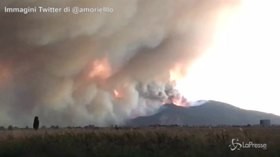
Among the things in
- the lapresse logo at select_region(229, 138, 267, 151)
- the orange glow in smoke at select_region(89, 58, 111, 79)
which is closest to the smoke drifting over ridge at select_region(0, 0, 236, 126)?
the orange glow in smoke at select_region(89, 58, 111, 79)

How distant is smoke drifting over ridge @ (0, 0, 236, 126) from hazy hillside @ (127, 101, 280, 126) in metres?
0.18

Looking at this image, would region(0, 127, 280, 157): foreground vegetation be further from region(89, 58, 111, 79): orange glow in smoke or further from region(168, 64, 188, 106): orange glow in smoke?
region(89, 58, 111, 79): orange glow in smoke

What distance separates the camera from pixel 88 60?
9930 millimetres

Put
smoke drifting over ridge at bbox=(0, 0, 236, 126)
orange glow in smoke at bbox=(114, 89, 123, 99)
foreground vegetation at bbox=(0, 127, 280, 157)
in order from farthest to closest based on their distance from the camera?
1. orange glow in smoke at bbox=(114, 89, 123, 99)
2. smoke drifting over ridge at bbox=(0, 0, 236, 126)
3. foreground vegetation at bbox=(0, 127, 280, 157)

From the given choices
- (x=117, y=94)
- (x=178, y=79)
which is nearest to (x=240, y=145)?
(x=178, y=79)

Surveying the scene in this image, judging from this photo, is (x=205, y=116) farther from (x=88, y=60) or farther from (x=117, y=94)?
(x=88, y=60)

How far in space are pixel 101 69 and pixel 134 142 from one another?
1317 mm

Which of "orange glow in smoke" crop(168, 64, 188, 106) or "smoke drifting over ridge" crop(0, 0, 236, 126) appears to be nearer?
"smoke drifting over ridge" crop(0, 0, 236, 126)

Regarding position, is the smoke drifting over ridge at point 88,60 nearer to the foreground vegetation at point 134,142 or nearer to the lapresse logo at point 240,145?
the foreground vegetation at point 134,142

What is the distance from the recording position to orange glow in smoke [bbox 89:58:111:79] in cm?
991

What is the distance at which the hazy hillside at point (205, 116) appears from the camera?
9945 millimetres

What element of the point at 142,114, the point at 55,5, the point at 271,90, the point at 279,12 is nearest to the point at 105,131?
the point at 142,114

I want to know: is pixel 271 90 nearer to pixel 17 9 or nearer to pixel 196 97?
pixel 196 97

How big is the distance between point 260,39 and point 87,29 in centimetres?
293
